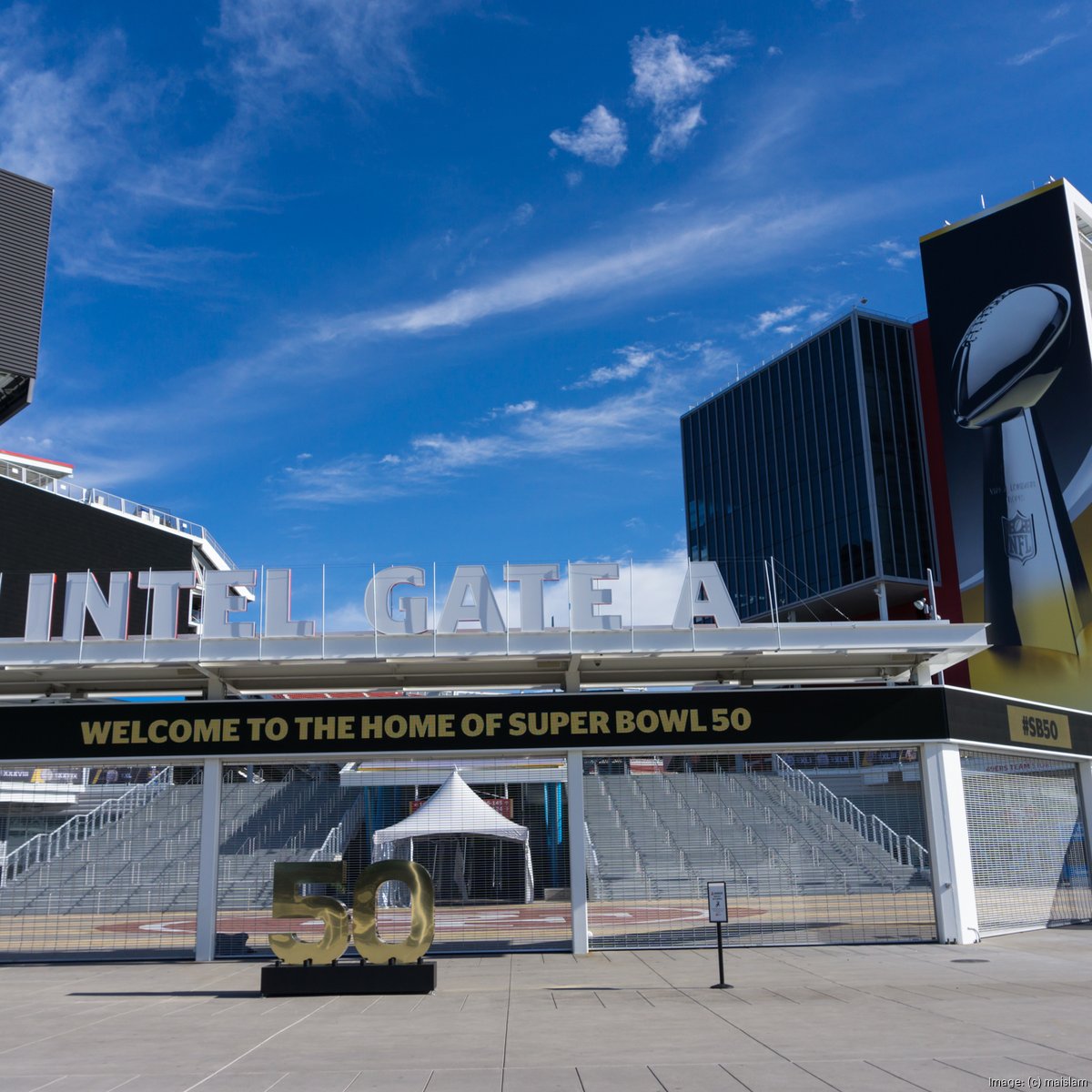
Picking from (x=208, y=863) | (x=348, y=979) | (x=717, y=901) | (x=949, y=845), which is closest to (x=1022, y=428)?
(x=949, y=845)

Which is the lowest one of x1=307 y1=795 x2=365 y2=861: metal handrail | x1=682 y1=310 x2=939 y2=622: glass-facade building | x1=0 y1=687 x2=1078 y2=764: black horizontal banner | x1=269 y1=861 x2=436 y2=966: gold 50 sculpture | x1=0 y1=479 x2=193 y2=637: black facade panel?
x1=269 y1=861 x2=436 y2=966: gold 50 sculpture

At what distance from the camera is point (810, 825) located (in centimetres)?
2311

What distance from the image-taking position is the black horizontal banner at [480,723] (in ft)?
71.4

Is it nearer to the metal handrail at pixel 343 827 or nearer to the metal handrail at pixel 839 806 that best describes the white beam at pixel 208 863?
the metal handrail at pixel 343 827

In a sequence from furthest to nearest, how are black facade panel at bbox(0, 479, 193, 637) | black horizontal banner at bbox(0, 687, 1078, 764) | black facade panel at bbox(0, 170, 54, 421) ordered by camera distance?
1. black facade panel at bbox(0, 479, 193, 637)
2. black facade panel at bbox(0, 170, 54, 421)
3. black horizontal banner at bbox(0, 687, 1078, 764)

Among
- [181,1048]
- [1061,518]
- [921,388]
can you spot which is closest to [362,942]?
[181,1048]

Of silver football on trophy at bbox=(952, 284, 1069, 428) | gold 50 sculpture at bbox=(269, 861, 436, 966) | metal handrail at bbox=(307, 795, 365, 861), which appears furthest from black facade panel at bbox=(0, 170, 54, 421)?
silver football on trophy at bbox=(952, 284, 1069, 428)

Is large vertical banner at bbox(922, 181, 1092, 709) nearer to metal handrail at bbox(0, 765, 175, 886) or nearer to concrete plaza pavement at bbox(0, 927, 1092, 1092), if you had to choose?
concrete plaza pavement at bbox(0, 927, 1092, 1092)

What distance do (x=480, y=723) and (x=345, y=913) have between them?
19.2 ft

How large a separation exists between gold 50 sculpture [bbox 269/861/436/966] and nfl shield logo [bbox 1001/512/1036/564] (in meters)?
63.3

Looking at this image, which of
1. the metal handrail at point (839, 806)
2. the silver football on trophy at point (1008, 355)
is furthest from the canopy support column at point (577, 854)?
the silver football on trophy at point (1008, 355)

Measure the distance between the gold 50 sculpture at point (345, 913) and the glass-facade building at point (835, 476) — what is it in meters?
62.0

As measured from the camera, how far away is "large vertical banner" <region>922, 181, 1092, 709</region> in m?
67.5

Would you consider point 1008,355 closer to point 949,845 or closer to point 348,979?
point 949,845
